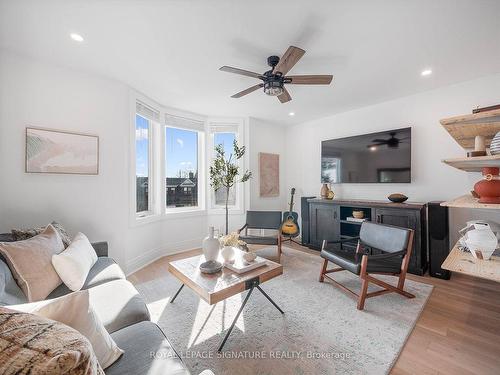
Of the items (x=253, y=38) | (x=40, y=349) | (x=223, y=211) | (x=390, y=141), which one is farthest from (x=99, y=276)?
(x=390, y=141)

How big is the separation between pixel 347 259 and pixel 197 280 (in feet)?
5.32

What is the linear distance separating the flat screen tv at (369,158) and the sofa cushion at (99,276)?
3.68 metres

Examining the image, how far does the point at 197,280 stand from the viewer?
1858 millimetres

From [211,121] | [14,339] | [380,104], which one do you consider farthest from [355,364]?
[211,121]

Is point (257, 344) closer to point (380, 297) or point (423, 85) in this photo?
point (380, 297)

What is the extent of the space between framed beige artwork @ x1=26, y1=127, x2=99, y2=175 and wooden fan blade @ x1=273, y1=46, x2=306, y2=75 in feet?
7.63

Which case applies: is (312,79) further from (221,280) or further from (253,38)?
(221,280)

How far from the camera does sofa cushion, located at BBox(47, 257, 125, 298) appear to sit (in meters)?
1.62

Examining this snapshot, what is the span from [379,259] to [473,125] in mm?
1473

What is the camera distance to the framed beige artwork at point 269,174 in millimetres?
4711

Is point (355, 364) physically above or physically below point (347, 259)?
below

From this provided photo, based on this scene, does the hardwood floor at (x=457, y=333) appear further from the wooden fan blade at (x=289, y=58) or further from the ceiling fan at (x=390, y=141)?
the wooden fan blade at (x=289, y=58)

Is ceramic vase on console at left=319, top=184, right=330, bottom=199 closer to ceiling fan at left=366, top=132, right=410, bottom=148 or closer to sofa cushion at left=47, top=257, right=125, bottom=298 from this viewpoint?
ceiling fan at left=366, top=132, right=410, bottom=148

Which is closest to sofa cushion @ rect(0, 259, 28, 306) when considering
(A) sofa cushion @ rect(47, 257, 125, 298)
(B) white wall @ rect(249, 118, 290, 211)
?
(A) sofa cushion @ rect(47, 257, 125, 298)
